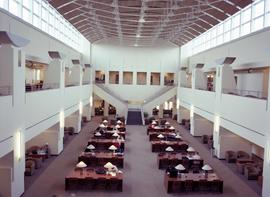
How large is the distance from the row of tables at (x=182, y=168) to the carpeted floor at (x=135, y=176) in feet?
1.56

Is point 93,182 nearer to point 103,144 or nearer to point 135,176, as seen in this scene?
point 135,176

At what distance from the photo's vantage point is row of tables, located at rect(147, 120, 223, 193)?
56.4ft

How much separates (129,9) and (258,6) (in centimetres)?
1007

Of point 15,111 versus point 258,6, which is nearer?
point 15,111

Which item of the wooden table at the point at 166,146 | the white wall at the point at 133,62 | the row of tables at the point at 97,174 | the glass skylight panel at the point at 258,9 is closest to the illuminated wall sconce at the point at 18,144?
the row of tables at the point at 97,174

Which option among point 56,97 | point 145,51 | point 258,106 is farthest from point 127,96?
point 258,106

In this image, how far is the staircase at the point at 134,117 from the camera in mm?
41375

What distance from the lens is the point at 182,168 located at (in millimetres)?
18281

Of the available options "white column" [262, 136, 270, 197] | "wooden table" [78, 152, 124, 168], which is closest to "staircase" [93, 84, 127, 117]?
"wooden table" [78, 152, 124, 168]

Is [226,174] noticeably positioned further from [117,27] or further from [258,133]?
[117,27]

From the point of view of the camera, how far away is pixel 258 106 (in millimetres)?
16797

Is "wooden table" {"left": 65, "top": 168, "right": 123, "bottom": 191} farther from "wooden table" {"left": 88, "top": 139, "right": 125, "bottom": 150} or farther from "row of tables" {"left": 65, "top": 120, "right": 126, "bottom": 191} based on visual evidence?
"wooden table" {"left": 88, "top": 139, "right": 125, "bottom": 150}

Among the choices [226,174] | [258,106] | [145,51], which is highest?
[145,51]

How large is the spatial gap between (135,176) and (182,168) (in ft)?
9.08
